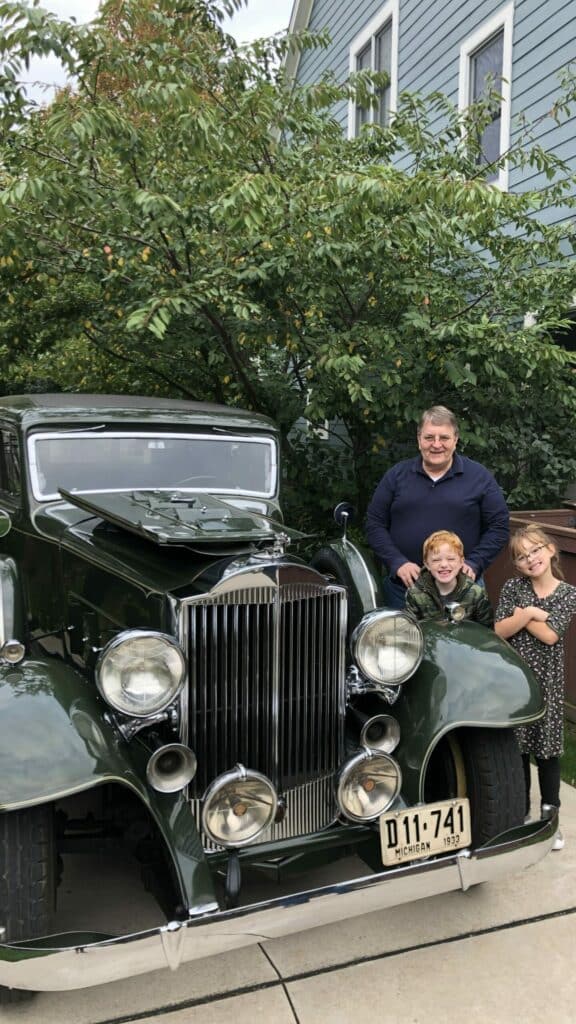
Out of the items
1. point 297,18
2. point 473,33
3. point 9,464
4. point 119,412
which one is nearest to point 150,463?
point 119,412

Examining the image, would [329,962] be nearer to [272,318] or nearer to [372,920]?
[372,920]

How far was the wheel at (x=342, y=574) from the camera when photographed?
10.0 feet

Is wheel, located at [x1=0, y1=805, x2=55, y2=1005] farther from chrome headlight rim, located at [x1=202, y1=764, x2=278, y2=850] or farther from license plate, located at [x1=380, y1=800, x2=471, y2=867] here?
license plate, located at [x1=380, y1=800, x2=471, y2=867]

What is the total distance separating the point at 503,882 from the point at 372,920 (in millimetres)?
564

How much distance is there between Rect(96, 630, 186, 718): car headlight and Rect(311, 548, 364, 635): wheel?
0.92 meters

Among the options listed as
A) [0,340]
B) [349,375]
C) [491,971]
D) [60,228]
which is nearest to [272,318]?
[349,375]

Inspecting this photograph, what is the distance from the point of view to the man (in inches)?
139

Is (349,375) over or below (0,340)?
below

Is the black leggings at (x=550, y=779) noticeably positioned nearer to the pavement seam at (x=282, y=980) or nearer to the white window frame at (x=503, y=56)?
the pavement seam at (x=282, y=980)

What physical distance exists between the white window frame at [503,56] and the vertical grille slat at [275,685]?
594cm

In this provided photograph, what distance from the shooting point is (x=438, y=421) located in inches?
137

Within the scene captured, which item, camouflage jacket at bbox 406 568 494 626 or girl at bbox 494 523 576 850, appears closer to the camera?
girl at bbox 494 523 576 850

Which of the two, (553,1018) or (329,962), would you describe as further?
(329,962)

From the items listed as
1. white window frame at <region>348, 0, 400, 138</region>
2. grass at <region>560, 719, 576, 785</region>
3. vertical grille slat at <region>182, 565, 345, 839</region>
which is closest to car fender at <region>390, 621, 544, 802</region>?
vertical grille slat at <region>182, 565, 345, 839</region>
